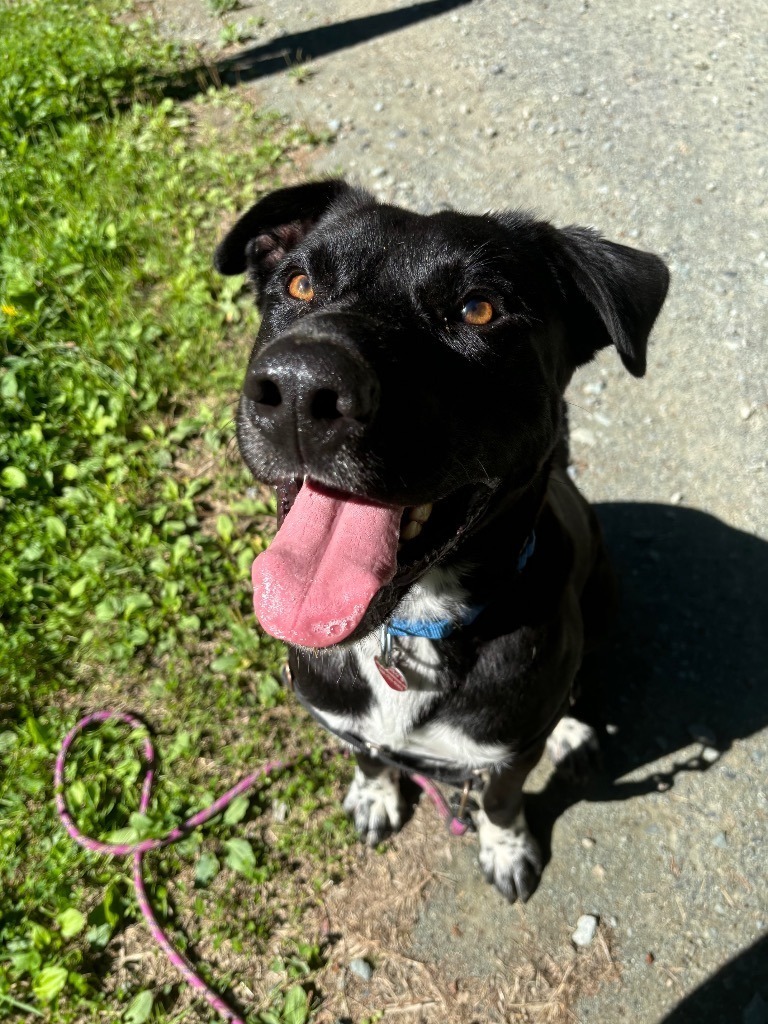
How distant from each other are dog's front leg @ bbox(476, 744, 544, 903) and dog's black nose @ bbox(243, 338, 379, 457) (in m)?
1.72

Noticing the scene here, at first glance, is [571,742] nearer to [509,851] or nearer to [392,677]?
[509,851]

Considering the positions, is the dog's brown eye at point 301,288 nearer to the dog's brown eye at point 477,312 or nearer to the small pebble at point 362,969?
the dog's brown eye at point 477,312

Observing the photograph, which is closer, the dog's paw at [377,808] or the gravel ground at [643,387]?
the gravel ground at [643,387]

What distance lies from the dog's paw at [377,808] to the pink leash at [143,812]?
0.47 ft

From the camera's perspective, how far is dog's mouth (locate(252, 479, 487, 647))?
1750 millimetres

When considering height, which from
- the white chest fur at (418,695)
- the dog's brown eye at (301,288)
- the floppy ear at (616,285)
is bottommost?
the white chest fur at (418,695)

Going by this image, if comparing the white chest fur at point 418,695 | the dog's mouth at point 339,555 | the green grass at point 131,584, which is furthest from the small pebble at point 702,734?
the dog's mouth at point 339,555

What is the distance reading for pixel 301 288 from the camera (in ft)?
6.69

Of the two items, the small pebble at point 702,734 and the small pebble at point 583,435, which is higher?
the small pebble at point 583,435

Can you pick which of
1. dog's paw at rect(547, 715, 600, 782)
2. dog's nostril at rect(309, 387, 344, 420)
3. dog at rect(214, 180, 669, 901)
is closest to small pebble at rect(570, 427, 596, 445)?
dog at rect(214, 180, 669, 901)

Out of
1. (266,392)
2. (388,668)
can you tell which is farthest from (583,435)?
(266,392)

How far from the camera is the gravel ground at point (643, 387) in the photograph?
110 inches

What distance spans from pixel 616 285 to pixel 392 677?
1268mm

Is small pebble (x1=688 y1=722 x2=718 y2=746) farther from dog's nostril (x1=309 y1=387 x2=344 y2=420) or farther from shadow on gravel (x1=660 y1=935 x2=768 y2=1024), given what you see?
dog's nostril (x1=309 y1=387 x2=344 y2=420)
